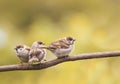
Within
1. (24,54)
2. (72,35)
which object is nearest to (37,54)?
(24,54)

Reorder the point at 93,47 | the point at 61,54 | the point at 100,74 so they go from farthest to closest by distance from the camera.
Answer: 1. the point at 93,47
2. the point at 100,74
3. the point at 61,54

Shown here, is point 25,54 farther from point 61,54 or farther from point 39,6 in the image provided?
point 39,6

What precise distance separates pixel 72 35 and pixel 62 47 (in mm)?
1854

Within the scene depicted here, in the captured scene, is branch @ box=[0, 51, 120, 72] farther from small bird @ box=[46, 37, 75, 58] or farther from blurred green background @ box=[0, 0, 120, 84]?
blurred green background @ box=[0, 0, 120, 84]

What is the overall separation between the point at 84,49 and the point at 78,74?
345 mm

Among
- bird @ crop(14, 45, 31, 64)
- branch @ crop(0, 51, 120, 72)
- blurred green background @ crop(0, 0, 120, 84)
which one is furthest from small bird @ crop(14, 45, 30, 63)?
blurred green background @ crop(0, 0, 120, 84)

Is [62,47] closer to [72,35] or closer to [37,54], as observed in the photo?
[37,54]

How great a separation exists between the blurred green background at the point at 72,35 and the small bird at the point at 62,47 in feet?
2.09

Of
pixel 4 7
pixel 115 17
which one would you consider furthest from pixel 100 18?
pixel 4 7

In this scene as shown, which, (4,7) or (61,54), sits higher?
(61,54)

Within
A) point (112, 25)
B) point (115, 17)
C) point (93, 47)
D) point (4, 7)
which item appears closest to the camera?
point (93, 47)

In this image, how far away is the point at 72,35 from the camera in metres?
3.19

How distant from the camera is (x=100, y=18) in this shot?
4070 millimetres

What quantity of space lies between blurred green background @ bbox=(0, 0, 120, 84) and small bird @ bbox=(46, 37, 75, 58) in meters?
0.64
